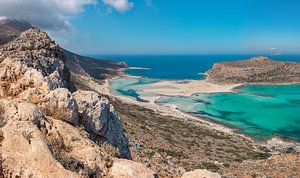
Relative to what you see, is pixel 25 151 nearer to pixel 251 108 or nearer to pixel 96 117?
pixel 96 117

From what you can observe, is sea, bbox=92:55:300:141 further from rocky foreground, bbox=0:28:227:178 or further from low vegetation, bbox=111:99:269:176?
rocky foreground, bbox=0:28:227:178

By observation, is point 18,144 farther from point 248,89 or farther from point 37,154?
point 248,89

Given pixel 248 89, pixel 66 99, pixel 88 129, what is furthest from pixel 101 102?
pixel 248 89

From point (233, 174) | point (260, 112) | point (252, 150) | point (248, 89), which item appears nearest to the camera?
point (233, 174)

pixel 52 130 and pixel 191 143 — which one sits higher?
pixel 52 130

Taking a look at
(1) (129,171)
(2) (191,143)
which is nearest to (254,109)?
(2) (191,143)

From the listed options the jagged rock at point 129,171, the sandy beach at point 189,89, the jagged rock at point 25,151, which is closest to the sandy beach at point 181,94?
the sandy beach at point 189,89
